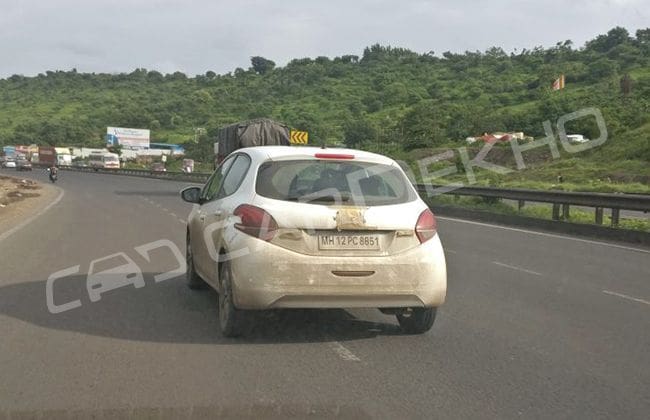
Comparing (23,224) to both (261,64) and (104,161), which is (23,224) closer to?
(104,161)

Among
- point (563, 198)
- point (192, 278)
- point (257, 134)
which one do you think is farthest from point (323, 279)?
point (257, 134)

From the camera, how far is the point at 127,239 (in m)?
14.6

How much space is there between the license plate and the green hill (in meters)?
26.4

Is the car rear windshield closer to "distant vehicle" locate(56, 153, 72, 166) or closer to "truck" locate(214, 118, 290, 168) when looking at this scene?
"truck" locate(214, 118, 290, 168)

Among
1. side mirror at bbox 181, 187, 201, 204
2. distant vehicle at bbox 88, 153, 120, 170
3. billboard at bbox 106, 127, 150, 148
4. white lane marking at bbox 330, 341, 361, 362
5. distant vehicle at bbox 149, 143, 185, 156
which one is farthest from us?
distant vehicle at bbox 149, 143, 185, 156

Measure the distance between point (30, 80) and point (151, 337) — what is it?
593 feet

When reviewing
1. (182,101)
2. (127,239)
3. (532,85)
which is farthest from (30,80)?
(127,239)

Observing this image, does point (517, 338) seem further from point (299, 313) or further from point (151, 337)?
point (151, 337)

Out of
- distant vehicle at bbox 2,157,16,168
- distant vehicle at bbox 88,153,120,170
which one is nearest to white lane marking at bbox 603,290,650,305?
distant vehicle at bbox 88,153,120,170

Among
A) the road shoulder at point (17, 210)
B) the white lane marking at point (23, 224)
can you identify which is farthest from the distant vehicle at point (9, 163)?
the white lane marking at point (23, 224)

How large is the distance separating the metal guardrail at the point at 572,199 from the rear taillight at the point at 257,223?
1241cm

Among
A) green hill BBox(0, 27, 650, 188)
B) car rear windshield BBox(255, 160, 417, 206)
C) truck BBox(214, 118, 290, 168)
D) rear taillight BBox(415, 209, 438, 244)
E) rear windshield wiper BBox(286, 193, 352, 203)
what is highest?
green hill BBox(0, 27, 650, 188)

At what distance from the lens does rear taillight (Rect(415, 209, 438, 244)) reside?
6.30 metres

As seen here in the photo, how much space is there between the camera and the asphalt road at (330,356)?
4.77 meters
